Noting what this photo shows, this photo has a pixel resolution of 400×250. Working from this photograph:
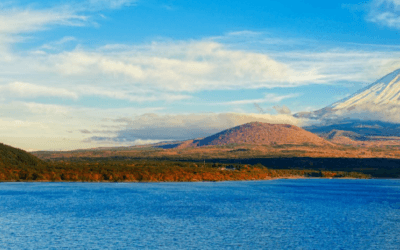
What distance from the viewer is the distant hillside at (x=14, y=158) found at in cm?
17248

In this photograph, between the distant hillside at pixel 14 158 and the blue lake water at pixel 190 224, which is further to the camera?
the distant hillside at pixel 14 158

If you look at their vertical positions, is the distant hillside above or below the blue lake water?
above

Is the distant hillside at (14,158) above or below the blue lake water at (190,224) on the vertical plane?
above

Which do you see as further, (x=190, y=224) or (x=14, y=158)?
(x=14, y=158)

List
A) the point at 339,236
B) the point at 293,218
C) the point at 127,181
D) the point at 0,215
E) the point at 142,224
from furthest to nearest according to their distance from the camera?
the point at 127,181 → the point at 293,218 → the point at 0,215 → the point at 142,224 → the point at 339,236

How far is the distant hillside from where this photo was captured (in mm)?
172475

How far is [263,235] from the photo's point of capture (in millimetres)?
59156

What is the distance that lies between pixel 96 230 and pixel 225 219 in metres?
22.1

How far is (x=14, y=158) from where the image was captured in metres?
183

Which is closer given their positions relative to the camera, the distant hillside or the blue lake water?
the blue lake water

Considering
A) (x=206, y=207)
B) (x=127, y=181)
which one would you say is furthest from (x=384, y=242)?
(x=127, y=181)

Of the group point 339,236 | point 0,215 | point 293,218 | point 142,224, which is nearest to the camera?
point 339,236

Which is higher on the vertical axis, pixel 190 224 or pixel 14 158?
pixel 14 158

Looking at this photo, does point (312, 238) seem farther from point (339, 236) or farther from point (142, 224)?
point (142, 224)
